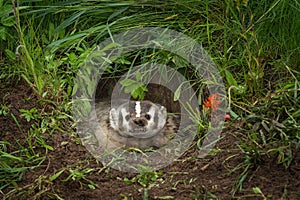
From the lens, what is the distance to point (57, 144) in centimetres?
323

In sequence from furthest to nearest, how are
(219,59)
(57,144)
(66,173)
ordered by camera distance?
(219,59) → (57,144) → (66,173)

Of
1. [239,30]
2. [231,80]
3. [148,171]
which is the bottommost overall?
[148,171]

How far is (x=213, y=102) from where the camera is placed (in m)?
3.27

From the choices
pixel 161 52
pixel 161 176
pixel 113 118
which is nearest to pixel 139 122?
pixel 113 118

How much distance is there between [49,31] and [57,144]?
92 centimetres

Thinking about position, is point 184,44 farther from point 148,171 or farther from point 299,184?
point 299,184

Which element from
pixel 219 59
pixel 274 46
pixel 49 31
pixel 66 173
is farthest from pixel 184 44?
pixel 66 173

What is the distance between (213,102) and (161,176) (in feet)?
1.82

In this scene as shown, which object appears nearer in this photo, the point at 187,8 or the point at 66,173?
the point at 66,173

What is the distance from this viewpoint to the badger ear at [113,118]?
3816mm

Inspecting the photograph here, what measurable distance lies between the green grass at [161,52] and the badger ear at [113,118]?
0.76 ft

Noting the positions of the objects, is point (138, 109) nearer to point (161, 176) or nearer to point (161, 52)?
point (161, 52)

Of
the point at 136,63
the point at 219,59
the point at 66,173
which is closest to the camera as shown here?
the point at 66,173

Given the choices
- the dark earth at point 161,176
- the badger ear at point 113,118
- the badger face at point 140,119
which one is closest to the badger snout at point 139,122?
the badger face at point 140,119
